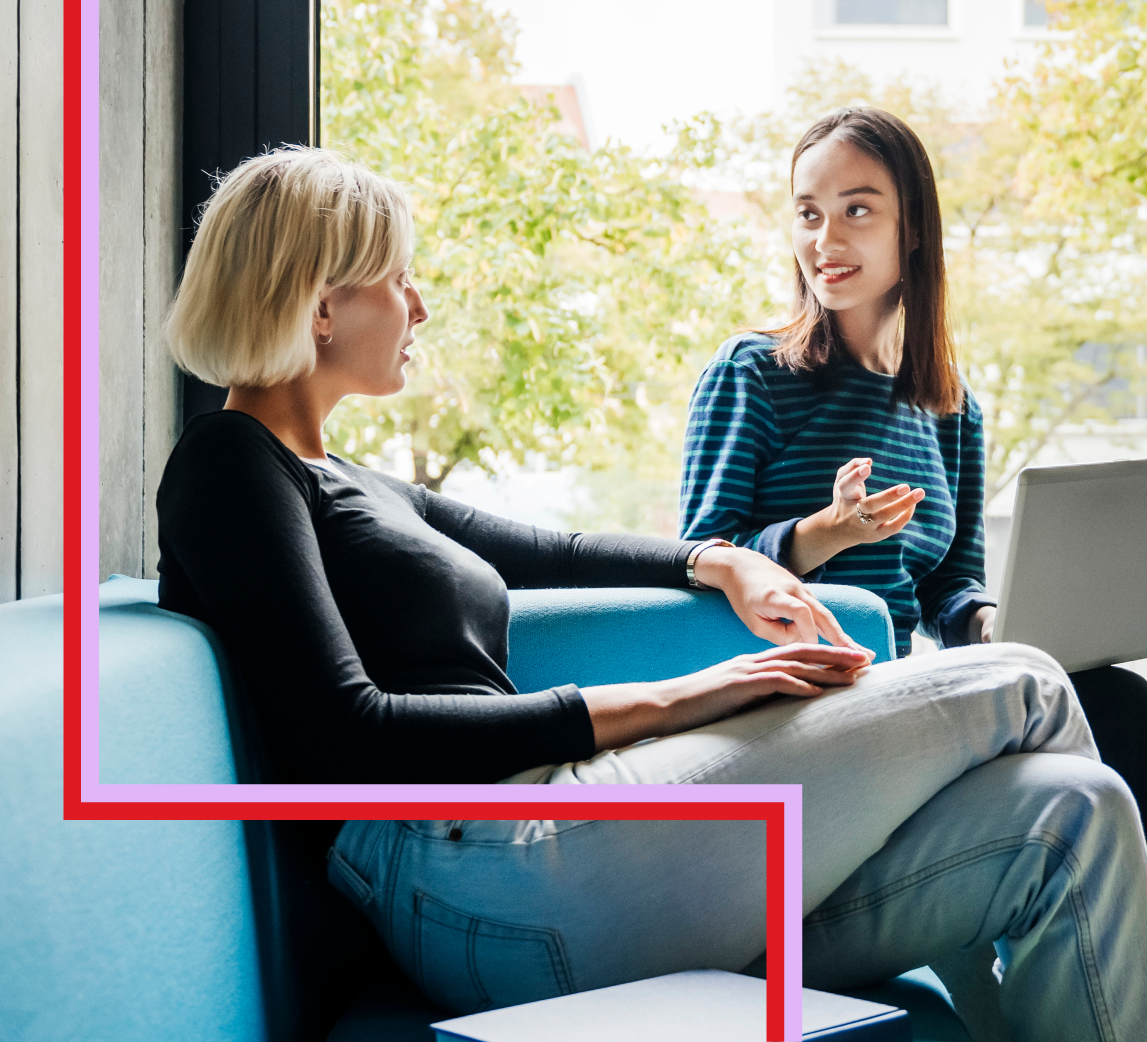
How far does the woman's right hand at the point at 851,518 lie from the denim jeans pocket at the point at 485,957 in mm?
673

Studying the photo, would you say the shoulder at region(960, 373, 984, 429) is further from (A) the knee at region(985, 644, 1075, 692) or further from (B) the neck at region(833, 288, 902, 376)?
(A) the knee at region(985, 644, 1075, 692)

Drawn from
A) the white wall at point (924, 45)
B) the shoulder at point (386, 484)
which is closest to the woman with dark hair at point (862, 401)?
the shoulder at point (386, 484)

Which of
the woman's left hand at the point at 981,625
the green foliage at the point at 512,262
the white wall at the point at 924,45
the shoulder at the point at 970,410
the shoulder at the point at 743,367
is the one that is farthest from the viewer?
the white wall at the point at 924,45

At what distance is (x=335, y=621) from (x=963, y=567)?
104 cm

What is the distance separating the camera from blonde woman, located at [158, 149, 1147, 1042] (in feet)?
2.70

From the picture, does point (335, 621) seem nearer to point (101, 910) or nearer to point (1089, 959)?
point (101, 910)

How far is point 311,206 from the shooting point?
106cm

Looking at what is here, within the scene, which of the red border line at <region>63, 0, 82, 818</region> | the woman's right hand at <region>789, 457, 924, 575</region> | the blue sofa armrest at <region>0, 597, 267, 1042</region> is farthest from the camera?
the woman's right hand at <region>789, 457, 924, 575</region>

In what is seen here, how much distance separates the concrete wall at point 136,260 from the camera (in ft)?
4.35

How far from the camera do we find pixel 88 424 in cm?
112

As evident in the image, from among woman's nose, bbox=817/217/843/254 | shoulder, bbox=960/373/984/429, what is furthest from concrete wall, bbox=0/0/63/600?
shoulder, bbox=960/373/984/429

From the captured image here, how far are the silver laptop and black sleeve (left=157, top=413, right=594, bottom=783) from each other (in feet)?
1.74

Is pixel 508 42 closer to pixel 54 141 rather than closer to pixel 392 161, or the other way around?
pixel 392 161

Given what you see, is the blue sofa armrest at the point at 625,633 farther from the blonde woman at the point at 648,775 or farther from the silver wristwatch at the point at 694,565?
the blonde woman at the point at 648,775
